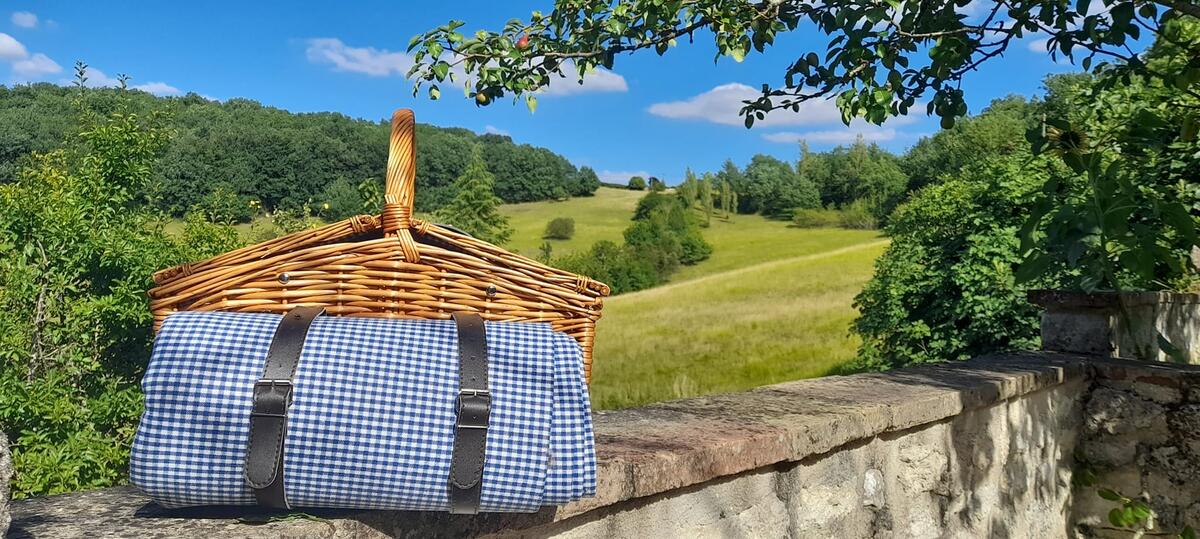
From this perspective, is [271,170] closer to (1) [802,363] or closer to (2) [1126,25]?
(2) [1126,25]

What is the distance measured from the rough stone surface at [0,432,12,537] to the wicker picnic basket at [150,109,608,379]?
350 mm

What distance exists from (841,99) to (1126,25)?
0.94m

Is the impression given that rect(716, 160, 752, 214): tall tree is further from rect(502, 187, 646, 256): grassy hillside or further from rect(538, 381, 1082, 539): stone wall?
rect(538, 381, 1082, 539): stone wall

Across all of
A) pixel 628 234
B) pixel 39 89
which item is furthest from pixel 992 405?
pixel 628 234

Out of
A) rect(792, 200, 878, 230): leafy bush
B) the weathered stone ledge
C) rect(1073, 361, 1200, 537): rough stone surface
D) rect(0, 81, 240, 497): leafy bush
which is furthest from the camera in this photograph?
rect(792, 200, 878, 230): leafy bush

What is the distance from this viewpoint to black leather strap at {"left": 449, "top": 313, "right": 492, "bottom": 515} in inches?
41.5

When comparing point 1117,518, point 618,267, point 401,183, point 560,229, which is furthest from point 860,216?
point 401,183

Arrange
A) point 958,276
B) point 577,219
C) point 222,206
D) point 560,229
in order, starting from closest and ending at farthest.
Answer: point 222,206 < point 958,276 < point 560,229 < point 577,219

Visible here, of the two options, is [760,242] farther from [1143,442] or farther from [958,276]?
[1143,442]

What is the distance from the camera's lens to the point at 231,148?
7.85 meters

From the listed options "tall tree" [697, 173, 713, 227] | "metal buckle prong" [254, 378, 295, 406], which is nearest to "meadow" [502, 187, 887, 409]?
"metal buckle prong" [254, 378, 295, 406]

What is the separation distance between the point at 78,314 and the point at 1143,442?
15.7 feet

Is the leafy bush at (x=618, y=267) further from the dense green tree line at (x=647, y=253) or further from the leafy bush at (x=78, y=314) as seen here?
the leafy bush at (x=78, y=314)

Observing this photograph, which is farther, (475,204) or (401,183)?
(475,204)
